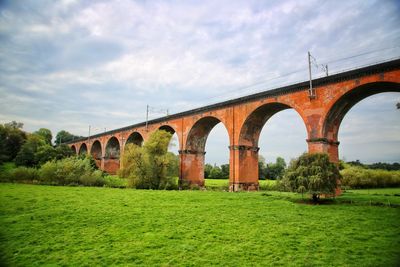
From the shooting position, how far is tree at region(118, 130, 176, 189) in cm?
2170

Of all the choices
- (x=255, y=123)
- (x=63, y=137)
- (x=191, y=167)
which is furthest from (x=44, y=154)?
(x=63, y=137)

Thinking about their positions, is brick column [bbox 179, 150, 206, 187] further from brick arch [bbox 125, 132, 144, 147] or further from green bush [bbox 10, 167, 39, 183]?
green bush [bbox 10, 167, 39, 183]

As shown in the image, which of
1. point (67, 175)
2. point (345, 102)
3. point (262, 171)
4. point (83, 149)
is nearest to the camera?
point (345, 102)

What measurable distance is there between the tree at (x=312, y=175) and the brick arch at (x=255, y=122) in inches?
272

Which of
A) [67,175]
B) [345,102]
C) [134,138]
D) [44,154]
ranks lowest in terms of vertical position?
[67,175]

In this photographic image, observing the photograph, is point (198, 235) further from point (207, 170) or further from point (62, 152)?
point (207, 170)

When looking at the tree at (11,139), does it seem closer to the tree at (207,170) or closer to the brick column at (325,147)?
the tree at (207,170)

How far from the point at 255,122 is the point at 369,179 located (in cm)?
1240

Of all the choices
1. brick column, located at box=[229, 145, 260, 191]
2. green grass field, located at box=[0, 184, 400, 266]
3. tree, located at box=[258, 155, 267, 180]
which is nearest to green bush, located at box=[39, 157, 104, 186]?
green grass field, located at box=[0, 184, 400, 266]

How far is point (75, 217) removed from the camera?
9.15 metres

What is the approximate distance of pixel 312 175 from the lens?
39.5 feet

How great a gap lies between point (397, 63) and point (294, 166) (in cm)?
702

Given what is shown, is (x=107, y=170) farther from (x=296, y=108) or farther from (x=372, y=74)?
(x=372, y=74)

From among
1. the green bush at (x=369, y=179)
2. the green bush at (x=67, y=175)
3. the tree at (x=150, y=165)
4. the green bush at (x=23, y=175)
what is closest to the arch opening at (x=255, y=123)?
the tree at (x=150, y=165)
